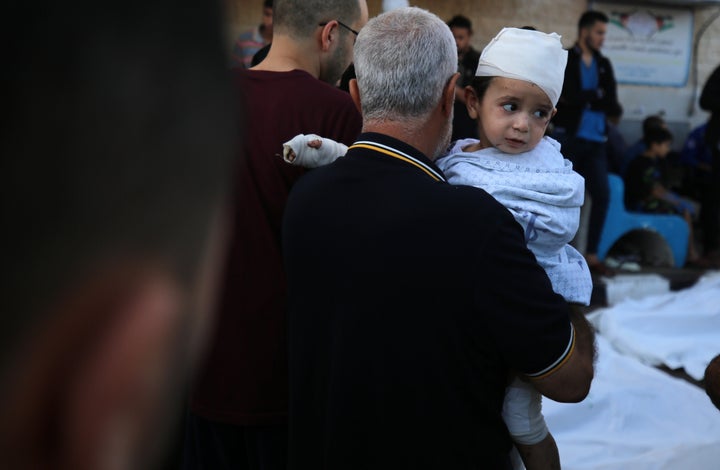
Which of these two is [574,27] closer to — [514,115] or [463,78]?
[463,78]

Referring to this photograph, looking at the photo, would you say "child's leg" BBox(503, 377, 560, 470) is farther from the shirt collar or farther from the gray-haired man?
the shirt collar

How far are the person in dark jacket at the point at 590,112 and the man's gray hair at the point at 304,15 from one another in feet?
12.8

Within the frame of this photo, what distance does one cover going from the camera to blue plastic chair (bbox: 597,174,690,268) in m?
6.37

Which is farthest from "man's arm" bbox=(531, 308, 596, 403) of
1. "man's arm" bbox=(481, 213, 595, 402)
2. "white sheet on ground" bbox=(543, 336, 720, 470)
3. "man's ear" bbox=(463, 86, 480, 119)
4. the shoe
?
the shoe

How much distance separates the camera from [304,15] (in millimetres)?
2189

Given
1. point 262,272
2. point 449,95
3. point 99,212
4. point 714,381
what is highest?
point 99,212

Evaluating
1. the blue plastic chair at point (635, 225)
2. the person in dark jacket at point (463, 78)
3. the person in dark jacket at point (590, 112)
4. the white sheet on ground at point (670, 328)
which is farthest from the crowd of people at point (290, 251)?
the blue plastic chair at point (635, 225)

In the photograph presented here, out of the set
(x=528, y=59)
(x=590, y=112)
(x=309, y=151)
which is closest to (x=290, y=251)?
(x=309, y=151)

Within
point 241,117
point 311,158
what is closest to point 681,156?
point 311,158

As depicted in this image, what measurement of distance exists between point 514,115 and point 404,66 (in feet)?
1.39

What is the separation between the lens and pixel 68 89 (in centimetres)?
35

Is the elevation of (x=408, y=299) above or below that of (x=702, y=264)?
above

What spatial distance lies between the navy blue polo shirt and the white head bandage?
1.56ft

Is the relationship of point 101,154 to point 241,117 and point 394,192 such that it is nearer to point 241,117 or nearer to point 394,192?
point 241,117
